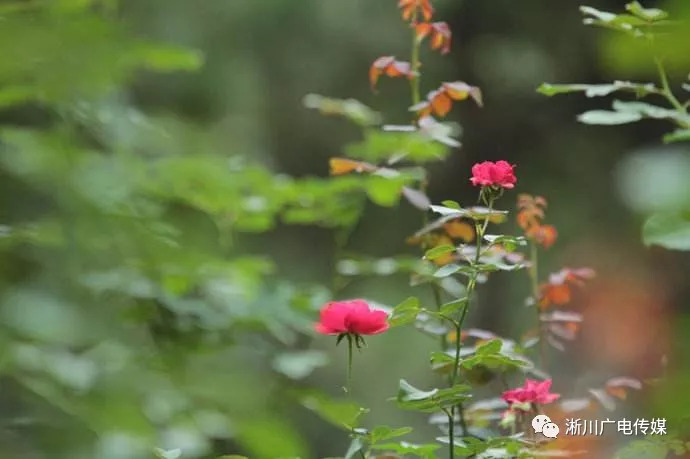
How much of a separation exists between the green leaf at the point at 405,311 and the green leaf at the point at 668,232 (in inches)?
6.1

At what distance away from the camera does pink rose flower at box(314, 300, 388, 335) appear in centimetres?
65

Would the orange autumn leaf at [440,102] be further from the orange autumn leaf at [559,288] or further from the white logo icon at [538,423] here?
the white logo icon at [538,423]

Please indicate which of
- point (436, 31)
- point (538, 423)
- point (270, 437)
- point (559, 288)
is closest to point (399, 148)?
point (436, 31)

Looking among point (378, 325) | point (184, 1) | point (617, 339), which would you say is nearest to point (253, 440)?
point (378, 325)

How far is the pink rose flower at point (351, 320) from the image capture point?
651 millimetres

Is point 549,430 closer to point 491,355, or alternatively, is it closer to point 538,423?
point 538,423

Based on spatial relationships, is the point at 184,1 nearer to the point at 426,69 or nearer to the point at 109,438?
the point at 426,69

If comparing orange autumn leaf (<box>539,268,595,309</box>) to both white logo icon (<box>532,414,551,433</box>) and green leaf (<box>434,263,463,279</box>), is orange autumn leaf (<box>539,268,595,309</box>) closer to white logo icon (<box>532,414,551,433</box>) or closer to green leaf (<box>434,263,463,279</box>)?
white logo icon (<box>532,414,551,433</box>)

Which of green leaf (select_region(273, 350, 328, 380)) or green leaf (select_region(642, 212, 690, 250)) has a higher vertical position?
green leaf (select_region(273, 350, 328, 380))

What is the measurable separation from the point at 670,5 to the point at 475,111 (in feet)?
6.77

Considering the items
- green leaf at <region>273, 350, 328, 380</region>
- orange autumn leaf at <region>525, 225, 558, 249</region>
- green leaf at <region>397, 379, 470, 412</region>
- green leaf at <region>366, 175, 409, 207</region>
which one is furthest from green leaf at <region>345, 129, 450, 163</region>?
green leaf at <region>397, 379, 470, 412</region>

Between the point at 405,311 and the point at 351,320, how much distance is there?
4 centimetres

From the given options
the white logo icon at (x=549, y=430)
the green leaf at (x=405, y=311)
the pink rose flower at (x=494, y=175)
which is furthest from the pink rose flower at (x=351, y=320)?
the white logo icon at (x=549, y=430)

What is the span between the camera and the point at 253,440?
0.85 feet
